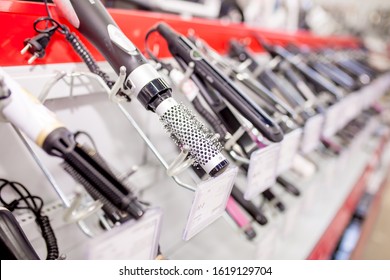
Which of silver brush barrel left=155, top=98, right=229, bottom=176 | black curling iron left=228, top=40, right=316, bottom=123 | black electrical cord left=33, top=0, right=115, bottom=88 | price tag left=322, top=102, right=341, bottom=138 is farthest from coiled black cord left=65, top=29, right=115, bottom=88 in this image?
price tag left=322, top=102, right=341, bottom=138

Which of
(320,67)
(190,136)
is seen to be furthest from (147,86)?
(320,67)

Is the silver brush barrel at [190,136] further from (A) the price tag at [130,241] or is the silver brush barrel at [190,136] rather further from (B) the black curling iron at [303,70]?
(B) the black curling iron at [303,70]

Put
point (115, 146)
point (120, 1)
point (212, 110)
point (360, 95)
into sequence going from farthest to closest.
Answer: point (360, 95), point (120, 1), point (115, 146), point (212, 110)

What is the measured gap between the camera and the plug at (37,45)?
0.55 meters

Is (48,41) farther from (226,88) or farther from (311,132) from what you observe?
(311,132)

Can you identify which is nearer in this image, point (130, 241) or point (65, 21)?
point (130, 241)

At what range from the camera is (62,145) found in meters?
0.40

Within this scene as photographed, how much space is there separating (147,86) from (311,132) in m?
0.60

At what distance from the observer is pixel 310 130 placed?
96cm

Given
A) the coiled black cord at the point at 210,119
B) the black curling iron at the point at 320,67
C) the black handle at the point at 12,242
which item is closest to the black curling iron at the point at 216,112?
the coiled black cord at the point at 210,119

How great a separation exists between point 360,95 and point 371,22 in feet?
12.9

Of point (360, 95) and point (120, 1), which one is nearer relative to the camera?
point (120, 1)
